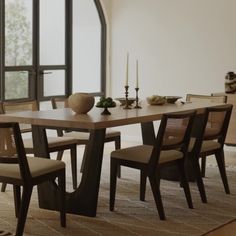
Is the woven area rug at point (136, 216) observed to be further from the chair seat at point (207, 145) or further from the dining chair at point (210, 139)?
the chair seat at point (207, 145)

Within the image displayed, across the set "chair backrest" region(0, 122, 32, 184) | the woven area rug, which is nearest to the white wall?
the woven area rug

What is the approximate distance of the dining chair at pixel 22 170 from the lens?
3662mm

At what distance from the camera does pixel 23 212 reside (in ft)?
12.1

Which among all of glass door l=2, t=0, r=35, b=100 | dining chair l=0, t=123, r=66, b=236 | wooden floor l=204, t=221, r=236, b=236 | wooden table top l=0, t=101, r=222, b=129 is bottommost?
wooden floor l=204, t=221, r=236, b=236

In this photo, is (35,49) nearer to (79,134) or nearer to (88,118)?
(79,134)

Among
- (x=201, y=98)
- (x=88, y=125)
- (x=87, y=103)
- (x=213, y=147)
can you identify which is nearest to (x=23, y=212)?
(x=88, y=125)

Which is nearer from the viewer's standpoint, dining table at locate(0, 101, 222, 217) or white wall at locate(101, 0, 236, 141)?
dining table at locate(0, 101, 222, 217)

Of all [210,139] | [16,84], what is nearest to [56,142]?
[210,139]

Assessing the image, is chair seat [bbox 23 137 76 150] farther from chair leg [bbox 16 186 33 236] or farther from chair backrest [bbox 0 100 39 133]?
chair leg [bbox 16 186 33 236]

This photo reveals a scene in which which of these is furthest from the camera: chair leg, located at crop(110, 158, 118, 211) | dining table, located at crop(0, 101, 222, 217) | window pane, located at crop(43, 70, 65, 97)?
window pane, located at crop(43, 70, 65, 97)

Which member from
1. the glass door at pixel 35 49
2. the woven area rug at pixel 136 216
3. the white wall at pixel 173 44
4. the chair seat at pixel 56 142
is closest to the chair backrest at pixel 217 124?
the woven area rug at pixel 136 216

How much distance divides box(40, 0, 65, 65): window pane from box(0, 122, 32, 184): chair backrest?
3.69m

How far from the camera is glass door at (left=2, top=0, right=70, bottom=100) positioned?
23.4 feet

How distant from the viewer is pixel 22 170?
3680 millimetres
